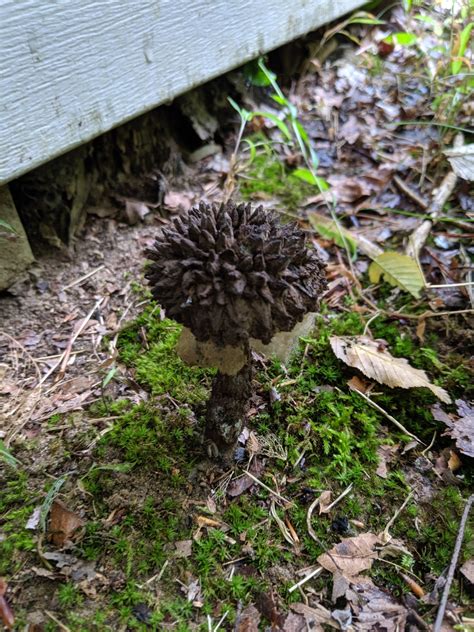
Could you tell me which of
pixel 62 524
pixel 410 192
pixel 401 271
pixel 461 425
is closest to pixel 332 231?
pixel 401 271

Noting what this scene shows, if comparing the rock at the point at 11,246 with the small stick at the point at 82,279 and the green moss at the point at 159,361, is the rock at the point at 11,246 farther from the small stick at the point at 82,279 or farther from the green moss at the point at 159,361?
the green moss at the point at 159,361

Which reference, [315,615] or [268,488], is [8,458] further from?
[315,615]

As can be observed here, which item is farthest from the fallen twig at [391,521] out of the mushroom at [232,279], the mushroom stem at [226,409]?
the mushroom at [232,279]

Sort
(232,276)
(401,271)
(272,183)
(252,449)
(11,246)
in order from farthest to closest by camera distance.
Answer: (272,183) → (401,271) → (11,246) → (252,449) → (232,276)

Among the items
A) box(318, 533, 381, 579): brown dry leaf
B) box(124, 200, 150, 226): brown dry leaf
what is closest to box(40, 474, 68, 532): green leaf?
box(318, 533, 381, 579): brown dry leaf

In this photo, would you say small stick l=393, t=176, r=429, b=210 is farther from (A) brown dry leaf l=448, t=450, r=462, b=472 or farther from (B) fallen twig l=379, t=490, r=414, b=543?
(B) fallen twig l=379, t=490, r=414, b=543

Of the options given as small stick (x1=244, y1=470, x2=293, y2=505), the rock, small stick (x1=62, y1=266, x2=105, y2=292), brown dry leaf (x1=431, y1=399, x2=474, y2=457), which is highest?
the rock

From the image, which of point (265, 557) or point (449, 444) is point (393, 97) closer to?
point (449, 444)
